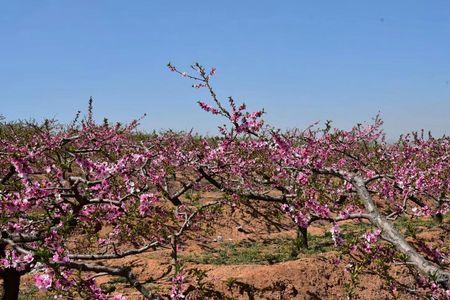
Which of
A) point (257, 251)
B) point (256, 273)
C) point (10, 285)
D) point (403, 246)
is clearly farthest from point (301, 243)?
point (10, 285)

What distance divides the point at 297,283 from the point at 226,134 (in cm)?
547

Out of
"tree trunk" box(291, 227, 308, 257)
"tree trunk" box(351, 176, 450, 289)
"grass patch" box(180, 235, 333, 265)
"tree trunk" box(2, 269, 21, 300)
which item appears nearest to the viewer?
"tree trunk" box(351, 176, 450, 289)

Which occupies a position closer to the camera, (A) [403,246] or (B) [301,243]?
(A) [403,246]

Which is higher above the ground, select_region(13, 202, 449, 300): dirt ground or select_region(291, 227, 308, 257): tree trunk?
select_region(291, 227, 308, 257): tree trunk

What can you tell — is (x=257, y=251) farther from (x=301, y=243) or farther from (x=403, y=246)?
(x=403, y=246)

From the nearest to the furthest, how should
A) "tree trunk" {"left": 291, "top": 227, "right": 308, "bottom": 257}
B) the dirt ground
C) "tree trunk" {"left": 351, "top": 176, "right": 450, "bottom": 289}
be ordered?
"tree trunk" {"left": 351, "top": 176, "right": 450, "bottom": 289}
the dirt ground
"tree trunk" {"left": 291, "top": 227, "right": 308, "bottom": 257}

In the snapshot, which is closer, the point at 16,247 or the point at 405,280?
the point at 16,247

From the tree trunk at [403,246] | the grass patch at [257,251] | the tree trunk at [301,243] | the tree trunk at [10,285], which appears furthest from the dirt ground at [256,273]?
the tree trunk at [403,246]

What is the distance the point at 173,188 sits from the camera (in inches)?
787

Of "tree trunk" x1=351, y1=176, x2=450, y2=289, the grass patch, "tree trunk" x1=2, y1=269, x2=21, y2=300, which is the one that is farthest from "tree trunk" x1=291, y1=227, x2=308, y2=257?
"tree trunk" x1=2, y1=269, x2=21, y2=300

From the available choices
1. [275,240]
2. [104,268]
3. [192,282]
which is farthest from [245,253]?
[104,268]

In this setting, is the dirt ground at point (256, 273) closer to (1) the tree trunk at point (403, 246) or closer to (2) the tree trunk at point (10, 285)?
(2) the tree trunk at point (10, 285)

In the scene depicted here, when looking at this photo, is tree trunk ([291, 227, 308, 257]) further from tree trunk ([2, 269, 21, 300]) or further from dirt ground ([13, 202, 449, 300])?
tree trunk ([2, 269, 21, 300])

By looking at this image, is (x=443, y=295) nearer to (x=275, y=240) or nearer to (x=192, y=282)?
(x=192, y=282)
